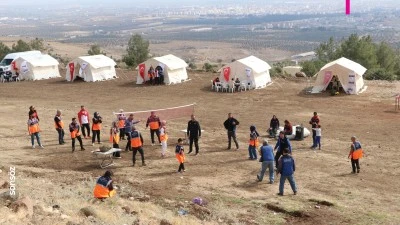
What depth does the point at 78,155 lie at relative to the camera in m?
18.7

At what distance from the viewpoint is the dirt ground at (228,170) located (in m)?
13.0

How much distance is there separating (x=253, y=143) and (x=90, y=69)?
22.8m

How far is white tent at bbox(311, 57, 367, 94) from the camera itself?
3178 centimetres

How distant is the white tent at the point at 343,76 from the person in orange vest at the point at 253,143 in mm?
15113

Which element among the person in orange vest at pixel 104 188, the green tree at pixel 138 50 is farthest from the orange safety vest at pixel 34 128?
the green tree at pixel 138 50

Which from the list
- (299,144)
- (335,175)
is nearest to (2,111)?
(299,144)

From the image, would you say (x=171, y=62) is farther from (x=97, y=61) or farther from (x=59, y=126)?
(x=59, y=126)

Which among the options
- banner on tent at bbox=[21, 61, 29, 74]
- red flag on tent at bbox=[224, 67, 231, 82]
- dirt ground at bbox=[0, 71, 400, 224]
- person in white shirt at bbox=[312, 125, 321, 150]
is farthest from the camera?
banner on tent at bbox=[21, 61, 29, 74]

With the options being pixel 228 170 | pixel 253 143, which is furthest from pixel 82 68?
pixel 228 170

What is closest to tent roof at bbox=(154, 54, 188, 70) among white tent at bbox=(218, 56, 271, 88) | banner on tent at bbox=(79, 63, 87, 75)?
white tent at bbox=(218, 56, 271, 88)

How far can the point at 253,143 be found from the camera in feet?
59.4

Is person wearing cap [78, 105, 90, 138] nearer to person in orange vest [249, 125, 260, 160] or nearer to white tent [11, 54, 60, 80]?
person in orange vest [249, 125, 260, 160]

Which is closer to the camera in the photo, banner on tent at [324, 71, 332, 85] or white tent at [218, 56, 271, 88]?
banner on tent at [324, 71, 332, 85]

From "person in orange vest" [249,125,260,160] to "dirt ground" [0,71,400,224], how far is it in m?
0.25
